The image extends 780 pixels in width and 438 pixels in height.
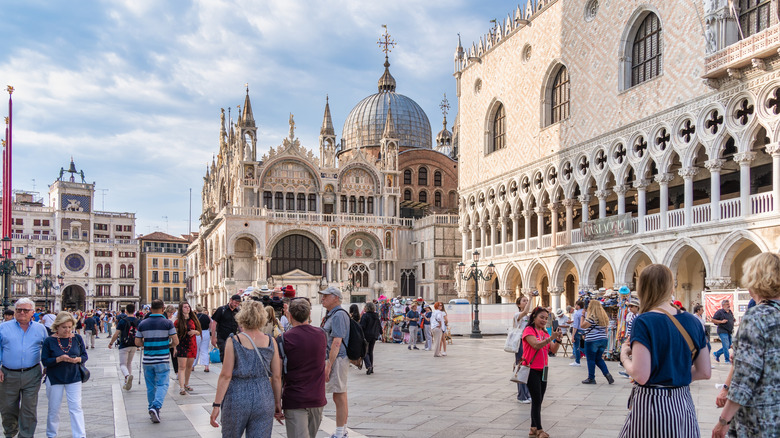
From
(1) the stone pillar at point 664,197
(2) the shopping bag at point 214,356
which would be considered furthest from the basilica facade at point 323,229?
(2) the shopping bag at point 214,356

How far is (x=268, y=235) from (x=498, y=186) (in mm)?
15843

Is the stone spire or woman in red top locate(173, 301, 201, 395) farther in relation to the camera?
the stone spire

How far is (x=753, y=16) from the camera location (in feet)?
68.0

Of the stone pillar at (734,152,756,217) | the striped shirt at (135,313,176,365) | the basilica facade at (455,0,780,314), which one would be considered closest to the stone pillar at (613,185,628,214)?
the basilica facade at (455,0,780,314)

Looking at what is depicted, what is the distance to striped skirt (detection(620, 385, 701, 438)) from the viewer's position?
417 cm

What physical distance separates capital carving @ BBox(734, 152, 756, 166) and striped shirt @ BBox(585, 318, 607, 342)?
11.3 meters

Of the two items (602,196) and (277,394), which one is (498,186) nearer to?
(602,196)

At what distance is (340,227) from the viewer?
46.2 m

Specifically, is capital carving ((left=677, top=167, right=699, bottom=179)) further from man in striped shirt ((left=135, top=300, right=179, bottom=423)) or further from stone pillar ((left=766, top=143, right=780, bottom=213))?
man in striped shirt ((left=135, top=300, right=179, bottom=423))

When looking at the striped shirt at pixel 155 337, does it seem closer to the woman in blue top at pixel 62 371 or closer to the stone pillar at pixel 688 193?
the woman in blue top at pixel 62 371

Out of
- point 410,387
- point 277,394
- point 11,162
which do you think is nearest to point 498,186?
point 11,162

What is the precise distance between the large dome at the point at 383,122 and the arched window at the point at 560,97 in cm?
2592

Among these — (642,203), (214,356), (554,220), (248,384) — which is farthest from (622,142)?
(248,384)

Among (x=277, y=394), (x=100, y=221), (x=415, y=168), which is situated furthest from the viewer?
(x=100, y=221)
